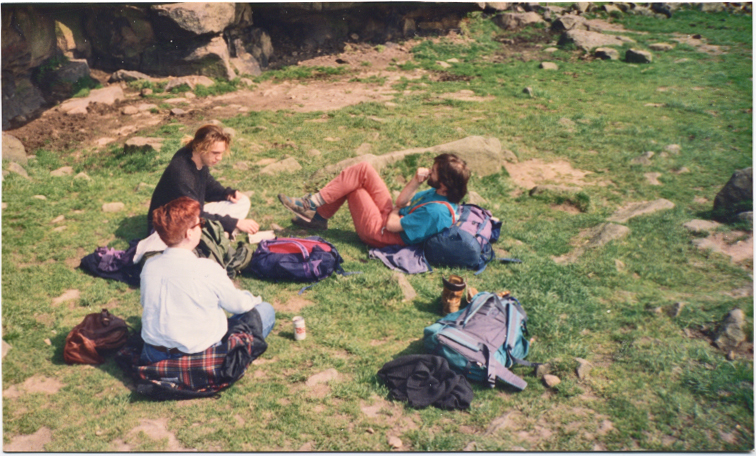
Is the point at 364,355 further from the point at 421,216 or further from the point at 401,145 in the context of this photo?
the point at 401,145

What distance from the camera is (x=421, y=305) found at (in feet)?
18.1

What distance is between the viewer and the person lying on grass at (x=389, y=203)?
5895mm

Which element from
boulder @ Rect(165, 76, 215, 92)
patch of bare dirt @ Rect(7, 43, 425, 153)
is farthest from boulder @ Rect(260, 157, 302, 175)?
boulder @ Rect(165, 76, 215, 92)

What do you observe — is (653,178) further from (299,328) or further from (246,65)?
(246,65)

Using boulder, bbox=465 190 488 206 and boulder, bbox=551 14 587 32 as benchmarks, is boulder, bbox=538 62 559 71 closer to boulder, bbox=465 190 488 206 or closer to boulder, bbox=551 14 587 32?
boulder, bbox=551 14 587 32

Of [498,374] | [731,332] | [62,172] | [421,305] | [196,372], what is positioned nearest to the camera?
[196,372]

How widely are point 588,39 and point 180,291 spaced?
58.6 feet

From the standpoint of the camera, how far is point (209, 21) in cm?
1296

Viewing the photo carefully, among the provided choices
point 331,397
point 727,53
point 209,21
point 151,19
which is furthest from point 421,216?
point 727,53

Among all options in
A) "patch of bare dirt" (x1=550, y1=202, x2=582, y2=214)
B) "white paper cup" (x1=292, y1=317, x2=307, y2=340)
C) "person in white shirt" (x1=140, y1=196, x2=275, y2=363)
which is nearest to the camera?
"person in white shirt" (x1=140, y1=196, x2=275, y2=363)

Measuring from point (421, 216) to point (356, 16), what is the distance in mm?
12868

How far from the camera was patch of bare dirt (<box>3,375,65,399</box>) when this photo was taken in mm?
4188

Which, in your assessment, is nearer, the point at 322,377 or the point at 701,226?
the point at 322,377

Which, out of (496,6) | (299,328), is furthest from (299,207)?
(496,6)
